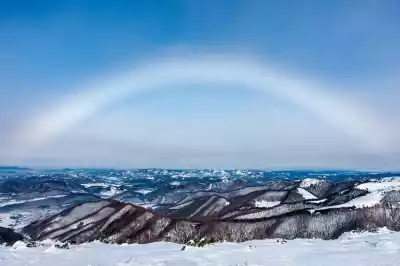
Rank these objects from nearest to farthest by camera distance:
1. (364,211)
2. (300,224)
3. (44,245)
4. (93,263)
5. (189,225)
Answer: (93,263)
(44,245)
(364,211)
(300,224)
(189,225)

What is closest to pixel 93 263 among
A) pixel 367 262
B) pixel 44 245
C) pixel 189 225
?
pixel 44 245

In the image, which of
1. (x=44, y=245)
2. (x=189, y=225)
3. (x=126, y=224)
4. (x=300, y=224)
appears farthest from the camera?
(x=126, y=224)

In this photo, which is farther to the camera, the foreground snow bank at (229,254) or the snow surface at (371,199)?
the snow surface at (371,199)

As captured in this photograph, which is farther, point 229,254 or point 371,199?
point 371,199

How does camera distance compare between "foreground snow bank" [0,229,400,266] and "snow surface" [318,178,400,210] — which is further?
"snow surface" [318,178,400,210]

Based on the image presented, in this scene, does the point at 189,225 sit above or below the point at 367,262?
below

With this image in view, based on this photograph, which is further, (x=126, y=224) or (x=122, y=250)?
(x=126, y=224)

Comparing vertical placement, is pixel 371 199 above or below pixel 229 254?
below

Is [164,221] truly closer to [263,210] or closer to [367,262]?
[263,210]
